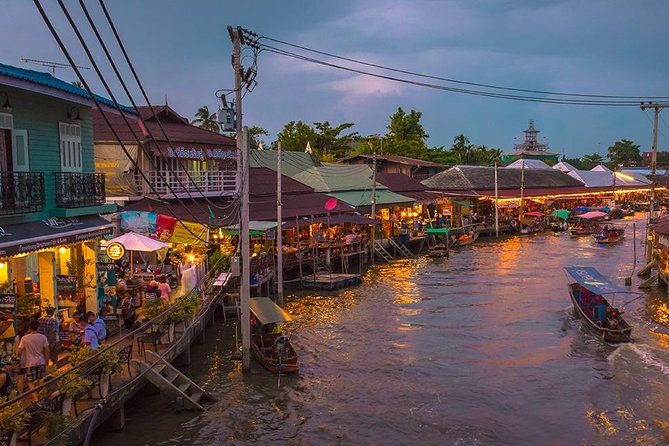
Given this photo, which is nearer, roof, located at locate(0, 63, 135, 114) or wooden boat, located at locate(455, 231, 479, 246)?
roof, located at locate(0, 63, 135, 114)

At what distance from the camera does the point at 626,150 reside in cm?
17375

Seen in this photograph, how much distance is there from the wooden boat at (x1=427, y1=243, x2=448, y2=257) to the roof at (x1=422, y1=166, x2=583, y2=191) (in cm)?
1962

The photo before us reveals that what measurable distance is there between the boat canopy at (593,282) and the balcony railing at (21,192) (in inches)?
791

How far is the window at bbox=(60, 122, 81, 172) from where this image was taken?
18.2 metres

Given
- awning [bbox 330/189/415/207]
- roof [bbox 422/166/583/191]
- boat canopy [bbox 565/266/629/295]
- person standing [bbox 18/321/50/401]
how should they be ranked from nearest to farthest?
1. person standing [bbox 18/321/50/401]
2. boat canopy [bbox 565/266/629/295]
3. awning [bbox 330/189/415/207]
4. roof [bbox 422/166/583/191]

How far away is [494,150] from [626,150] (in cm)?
7120

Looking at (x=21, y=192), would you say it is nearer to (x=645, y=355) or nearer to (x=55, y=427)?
(x=55, y=427)

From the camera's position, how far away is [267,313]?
827 inches

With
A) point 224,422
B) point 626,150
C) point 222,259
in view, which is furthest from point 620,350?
point 626,150

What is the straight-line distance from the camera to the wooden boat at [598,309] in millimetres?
23812

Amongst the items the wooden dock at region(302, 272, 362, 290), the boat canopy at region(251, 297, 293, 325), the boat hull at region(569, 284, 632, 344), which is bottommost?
the boat hull at region(569, 284, 632, 344)

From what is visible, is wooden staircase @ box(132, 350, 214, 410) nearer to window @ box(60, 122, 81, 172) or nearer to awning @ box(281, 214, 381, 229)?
window @ box(60, 122, 81, 172)

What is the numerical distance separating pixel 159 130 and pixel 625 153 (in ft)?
543

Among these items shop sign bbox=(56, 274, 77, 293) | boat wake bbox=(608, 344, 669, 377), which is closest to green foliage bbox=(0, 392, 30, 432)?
shop sign bbox=(56, 274, 77, 293)
